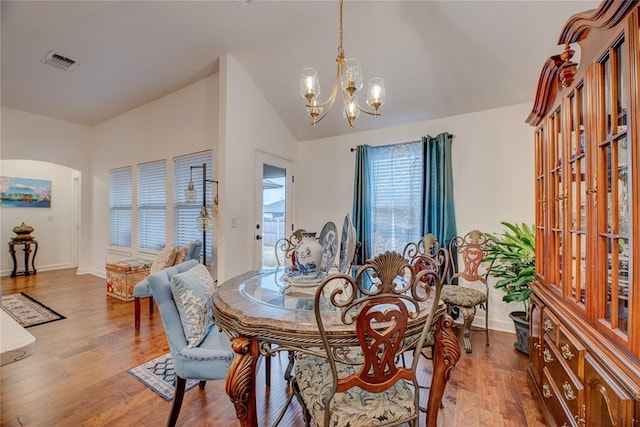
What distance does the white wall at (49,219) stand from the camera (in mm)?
5363

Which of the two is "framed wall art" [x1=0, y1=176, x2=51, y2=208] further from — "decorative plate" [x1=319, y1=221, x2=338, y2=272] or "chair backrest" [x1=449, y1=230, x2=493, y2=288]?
"chair backrest" [x1=449, y1=230, x2=493, y2=288]

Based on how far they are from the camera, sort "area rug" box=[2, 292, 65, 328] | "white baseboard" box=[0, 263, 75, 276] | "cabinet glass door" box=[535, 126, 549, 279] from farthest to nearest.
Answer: "white baseboard" box=[0, 263, 75, 276] < "area rug" box=[2, 292, 65, 328] < "cabinet glass door" box=[535, 126, 549, 279]

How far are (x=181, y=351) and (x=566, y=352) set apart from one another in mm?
1946

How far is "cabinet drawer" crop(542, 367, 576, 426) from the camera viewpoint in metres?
1.30

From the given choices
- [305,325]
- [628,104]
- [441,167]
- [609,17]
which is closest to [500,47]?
[441,167]

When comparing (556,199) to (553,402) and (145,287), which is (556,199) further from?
(145,287)

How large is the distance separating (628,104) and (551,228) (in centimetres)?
104

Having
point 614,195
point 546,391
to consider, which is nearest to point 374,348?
point 614,195

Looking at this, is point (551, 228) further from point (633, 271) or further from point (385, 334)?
point (385, 334)

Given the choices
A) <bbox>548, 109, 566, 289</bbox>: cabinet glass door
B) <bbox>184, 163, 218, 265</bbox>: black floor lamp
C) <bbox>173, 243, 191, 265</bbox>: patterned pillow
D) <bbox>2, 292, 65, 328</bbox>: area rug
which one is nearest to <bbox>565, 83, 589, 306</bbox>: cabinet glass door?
<bbox>548, 109, 566, 289</bbox>: cabinet glass door

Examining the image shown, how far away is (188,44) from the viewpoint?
3.17 meters

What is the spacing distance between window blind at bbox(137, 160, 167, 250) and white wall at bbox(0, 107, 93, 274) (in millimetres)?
1856

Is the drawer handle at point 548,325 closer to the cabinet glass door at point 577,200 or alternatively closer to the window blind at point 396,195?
the cabinet glass door at point 577,200

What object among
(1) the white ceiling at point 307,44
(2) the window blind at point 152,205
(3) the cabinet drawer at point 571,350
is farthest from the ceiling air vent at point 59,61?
(3) the cabinet drawer at point 571,350
